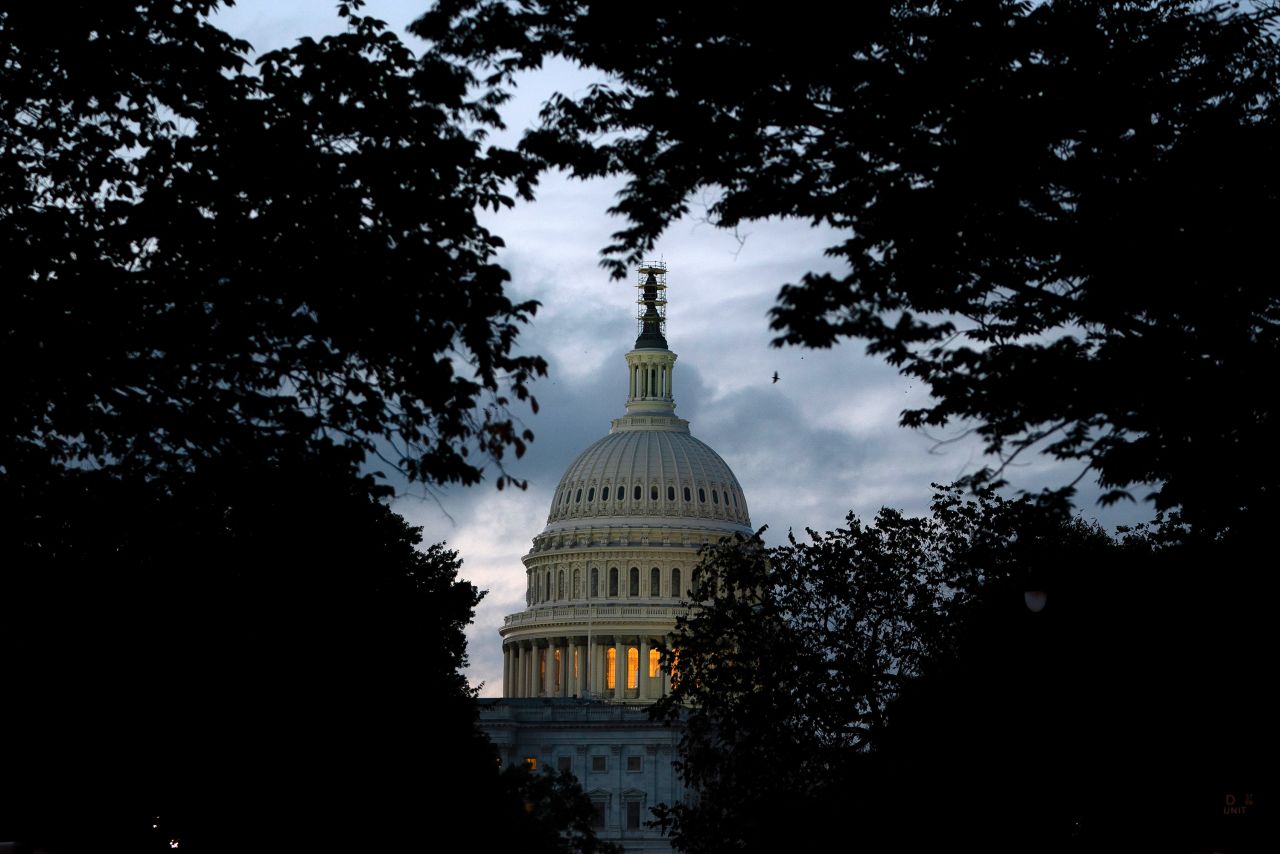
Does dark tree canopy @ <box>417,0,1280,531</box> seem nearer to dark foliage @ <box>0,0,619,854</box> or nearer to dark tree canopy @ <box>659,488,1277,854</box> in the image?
dark foliage @ <box>0,0,619,854</box>

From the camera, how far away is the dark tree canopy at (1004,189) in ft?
64.7

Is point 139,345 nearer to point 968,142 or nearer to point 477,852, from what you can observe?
point 968,142

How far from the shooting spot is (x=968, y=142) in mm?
19734

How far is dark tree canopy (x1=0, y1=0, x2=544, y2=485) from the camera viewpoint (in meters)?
20.9

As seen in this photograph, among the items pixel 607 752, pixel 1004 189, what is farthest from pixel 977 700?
pixel 607 752

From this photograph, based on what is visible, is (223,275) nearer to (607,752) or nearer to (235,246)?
(235,246)

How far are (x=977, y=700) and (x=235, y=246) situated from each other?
2534 cm

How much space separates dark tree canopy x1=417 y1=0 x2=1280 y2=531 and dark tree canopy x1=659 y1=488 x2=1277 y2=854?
13.8 metres

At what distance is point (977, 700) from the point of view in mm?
42906

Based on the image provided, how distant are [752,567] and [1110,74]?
95.1ft

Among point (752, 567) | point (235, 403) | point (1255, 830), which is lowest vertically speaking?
point (1255, 830)

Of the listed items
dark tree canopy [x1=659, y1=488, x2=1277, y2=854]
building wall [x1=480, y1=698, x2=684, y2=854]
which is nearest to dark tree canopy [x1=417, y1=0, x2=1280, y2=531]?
dark tree canopy [x1=659, y1=488, x2=1277, y2=854]

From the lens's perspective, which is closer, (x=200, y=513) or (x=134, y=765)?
(x=200, y=513)

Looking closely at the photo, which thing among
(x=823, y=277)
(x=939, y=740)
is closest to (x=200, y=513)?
(x=823, y=277)
